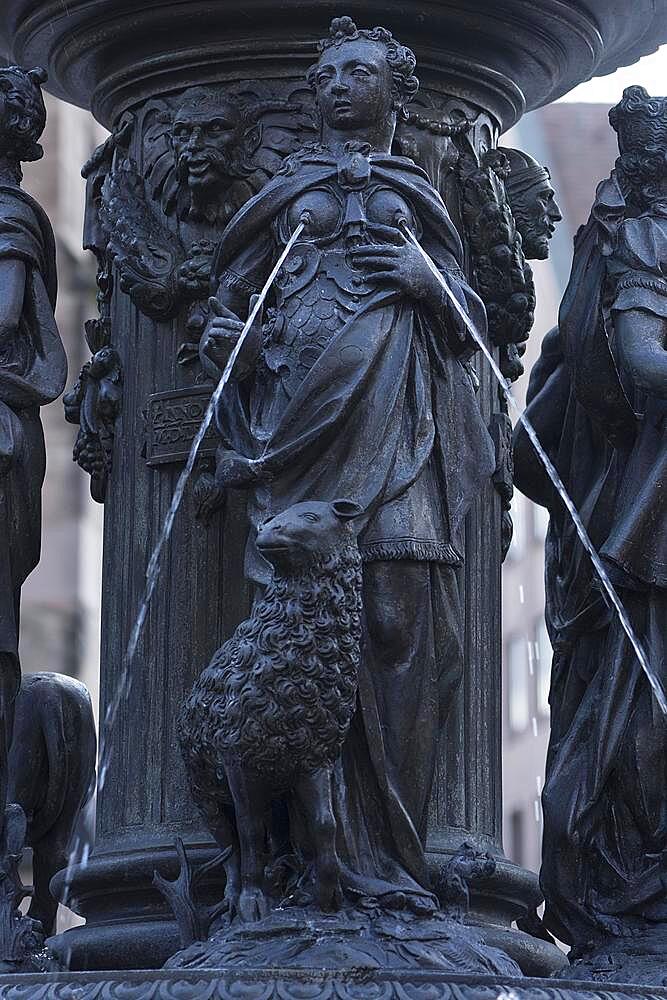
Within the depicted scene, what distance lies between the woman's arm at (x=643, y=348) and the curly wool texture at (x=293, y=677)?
1589 millimetres

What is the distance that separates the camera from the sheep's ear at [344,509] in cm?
943

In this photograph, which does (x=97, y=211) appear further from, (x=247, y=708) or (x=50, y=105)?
(x=50, y=105)

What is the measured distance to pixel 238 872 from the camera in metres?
9.70

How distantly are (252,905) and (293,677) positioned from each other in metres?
0.81

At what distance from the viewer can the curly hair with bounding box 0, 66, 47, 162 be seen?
11.2 meters

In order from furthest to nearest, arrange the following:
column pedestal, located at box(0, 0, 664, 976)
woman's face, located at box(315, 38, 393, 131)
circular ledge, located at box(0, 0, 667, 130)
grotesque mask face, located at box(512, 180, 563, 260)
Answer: grotesque mask face, located at box(512, 180, 563, 260), circular ledge, located at box(0, 0, 667, 130), column pedestal, located at box(0, 0, 664, 976), woman's face, located at box(315, 38, 393, 131)

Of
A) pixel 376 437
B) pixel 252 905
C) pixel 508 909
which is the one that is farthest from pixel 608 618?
pixel 252 905

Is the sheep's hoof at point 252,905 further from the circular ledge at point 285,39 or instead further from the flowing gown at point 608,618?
the circular ledge at point 285,39

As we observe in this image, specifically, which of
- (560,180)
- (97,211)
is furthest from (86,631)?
(97,211)

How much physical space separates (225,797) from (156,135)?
9.80 ft

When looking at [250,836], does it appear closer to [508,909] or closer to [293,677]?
[293,677]

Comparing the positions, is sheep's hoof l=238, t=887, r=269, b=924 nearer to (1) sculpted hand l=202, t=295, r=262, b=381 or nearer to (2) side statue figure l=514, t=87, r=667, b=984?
(2) side statue figure l=514, t=87, r=667, b=984

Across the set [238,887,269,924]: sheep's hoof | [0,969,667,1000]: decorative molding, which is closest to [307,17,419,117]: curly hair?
[238,887,269,924]: sheep's hoof

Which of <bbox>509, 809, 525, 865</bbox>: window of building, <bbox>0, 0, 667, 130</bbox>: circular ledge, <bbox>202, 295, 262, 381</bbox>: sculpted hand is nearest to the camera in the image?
<bbox>202, 295, 262, 381</bbox>: sculpted hand
